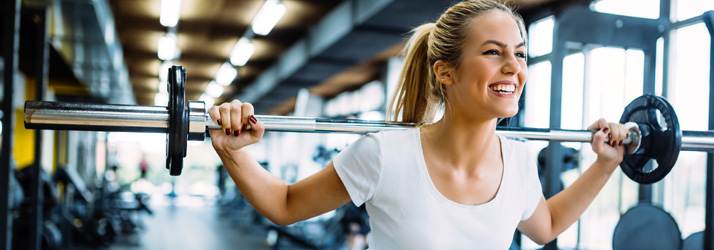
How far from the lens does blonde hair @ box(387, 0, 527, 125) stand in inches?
44.1

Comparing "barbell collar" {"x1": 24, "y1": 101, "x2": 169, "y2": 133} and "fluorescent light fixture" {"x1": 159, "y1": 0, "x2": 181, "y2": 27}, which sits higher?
"fluorescent light fixture" {"x1": 159, "y1": 0, "x2": 181, "y2": 27}

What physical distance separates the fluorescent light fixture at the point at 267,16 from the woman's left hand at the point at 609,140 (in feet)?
15.6

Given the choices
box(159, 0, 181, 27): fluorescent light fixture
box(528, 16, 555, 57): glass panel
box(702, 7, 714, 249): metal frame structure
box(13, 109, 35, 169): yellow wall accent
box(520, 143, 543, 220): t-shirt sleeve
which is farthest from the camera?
box(13, 109, 35, 169): yellow wall accent

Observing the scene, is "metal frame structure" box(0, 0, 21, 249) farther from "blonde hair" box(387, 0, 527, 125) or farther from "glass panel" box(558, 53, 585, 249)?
"glass panel" box(558, 53, 585, 249)

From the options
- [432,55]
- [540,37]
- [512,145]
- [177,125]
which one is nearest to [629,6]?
[540,37]

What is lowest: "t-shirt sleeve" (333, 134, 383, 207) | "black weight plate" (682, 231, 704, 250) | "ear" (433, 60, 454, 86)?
"black weight plate" (682, 231, 704, 250)

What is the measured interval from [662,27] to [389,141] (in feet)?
4.84

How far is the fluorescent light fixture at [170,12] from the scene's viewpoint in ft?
19.0

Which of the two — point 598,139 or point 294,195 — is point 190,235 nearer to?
point 294,195

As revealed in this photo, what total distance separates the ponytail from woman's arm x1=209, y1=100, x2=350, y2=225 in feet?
0.84

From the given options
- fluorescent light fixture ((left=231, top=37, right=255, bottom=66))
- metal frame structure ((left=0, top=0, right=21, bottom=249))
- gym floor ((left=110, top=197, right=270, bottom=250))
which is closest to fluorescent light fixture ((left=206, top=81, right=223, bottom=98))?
fluorescent light fixture ((left=231, top=37, right=255, bottom=66))

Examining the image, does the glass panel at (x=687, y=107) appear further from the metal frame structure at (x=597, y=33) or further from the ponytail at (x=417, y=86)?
the ponytail at (x=417, y=86)

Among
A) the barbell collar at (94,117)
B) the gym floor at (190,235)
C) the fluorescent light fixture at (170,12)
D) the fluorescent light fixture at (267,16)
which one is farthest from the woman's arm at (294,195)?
the gym floor at (190,235)

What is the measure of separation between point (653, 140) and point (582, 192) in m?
0.21
